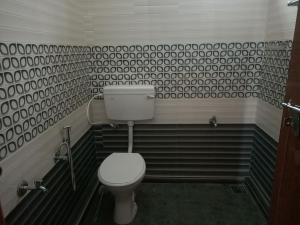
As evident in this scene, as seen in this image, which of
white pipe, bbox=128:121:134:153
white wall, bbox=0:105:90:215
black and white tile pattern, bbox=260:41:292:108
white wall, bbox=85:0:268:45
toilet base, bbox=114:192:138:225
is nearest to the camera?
white wall, bbox=0:105:90:215

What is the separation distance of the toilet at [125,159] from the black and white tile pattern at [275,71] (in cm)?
94

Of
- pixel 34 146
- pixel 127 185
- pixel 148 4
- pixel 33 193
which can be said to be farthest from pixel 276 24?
pixel 33 193

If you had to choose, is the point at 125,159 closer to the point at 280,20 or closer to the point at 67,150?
the point at 67,150

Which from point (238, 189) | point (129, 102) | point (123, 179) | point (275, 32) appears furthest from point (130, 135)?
point (275, 32)

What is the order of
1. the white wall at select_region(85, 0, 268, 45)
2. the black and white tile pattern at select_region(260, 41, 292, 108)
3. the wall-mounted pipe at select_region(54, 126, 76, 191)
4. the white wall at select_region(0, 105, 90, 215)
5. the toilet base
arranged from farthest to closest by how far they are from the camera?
the white wall at select_region(85, 0, 268, 45), the toilet base, the black and white tile pattern at select_region(260, 41, 292, 108), the wall-mounted pipe at select_region(54, 126, 76, 191), the white wall at select_region(0, 105, 90, 215)

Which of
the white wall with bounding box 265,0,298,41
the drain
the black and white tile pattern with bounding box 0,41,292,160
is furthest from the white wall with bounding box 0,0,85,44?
the drain

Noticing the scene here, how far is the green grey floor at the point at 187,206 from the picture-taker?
183 cm

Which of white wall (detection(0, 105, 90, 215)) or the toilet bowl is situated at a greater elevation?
white wall (detection(0, 105, 90, 215))

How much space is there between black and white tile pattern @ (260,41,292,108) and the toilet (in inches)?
37.1

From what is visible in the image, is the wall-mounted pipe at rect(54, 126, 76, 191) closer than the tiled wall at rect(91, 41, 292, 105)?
Yes

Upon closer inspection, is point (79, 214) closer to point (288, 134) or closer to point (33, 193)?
point (33, 193)

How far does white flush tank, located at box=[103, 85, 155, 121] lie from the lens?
199 centimetres

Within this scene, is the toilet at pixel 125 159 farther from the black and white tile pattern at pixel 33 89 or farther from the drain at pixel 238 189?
the drain at pixel 238 189

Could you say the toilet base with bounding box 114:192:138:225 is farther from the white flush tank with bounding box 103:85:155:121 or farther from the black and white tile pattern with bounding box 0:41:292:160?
the black and white tile pattern with bounding box 0:41:292:160
